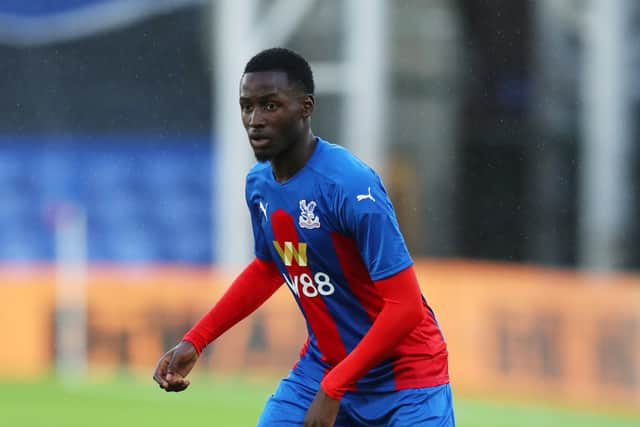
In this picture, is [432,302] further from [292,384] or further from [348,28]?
[292,384]

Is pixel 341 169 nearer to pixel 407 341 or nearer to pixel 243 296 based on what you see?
pixel 407 341

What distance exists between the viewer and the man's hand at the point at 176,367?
5293 mm

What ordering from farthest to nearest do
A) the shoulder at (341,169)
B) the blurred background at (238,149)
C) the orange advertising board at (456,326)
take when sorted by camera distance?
the blurred background at (238,149), the orange advertising board at (456,326), the shoulder at (341,169)

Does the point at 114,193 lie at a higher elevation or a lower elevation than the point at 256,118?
lower

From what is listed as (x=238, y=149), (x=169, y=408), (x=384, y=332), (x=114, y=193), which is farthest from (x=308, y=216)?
(x=114, y=193)

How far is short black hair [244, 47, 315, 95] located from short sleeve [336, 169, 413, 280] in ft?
1.35

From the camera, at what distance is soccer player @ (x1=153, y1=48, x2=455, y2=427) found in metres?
4.82

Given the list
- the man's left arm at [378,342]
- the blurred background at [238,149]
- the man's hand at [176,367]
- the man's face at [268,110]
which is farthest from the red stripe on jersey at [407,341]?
the blurred background at [238,149]

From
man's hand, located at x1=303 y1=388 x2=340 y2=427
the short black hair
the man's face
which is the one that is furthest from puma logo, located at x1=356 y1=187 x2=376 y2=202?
man's hand, located at x1=303 y1=388 x2=340 y2=427

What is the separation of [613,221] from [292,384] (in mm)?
12715

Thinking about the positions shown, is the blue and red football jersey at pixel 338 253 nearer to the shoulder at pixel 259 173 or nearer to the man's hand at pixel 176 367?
the shoulder at pixel 259 173

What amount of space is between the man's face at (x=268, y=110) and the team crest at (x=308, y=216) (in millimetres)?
216

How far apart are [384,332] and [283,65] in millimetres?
998

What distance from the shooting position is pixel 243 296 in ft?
18.4
